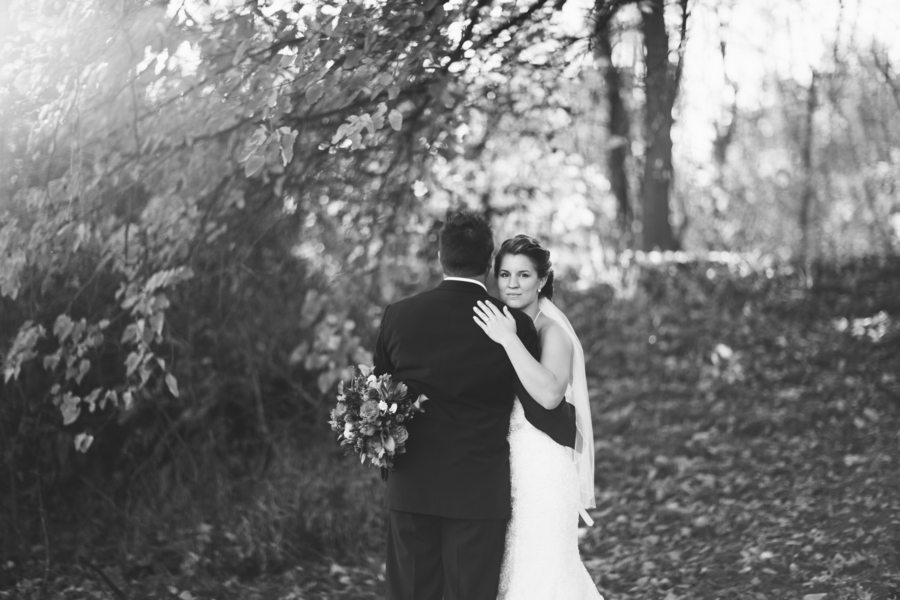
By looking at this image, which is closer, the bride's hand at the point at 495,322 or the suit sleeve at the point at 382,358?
the bride's hand at the point at 495,322

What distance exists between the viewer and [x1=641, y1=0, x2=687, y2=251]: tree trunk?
6.47 m

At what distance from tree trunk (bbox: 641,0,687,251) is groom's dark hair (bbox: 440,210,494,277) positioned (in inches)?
112

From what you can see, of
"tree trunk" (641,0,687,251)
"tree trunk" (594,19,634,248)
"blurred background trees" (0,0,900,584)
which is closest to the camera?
Answer: "blurred background trees" (0,0,900,584)

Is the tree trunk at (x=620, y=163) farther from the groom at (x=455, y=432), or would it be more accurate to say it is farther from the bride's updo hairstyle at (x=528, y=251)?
the groom at (x=455, y=432)

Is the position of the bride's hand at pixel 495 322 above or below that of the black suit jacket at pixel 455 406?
above

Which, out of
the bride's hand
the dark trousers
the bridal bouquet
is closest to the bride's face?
the bride's hand

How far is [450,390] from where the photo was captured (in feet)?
11.2

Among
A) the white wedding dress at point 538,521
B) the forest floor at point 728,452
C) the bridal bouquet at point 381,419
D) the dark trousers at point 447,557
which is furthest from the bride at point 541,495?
the forest floor at point 728,452

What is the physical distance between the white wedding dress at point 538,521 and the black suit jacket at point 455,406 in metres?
0.10

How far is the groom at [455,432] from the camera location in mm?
3418

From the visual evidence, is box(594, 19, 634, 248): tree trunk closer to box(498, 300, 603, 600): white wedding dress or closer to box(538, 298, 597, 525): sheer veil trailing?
box(538, 298, 597, 525): sheer veil trailing

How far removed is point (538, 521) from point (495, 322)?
0.88m

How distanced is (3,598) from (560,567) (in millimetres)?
3416

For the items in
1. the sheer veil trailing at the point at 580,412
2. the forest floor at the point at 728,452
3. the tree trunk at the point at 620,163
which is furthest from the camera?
the tree trunk at the point at 620,163
